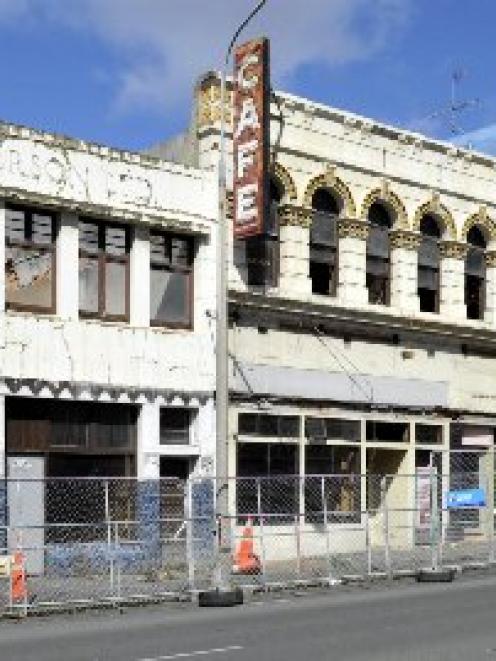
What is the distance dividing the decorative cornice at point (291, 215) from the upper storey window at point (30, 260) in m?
5.56

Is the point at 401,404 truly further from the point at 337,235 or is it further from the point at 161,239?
the point at 161,239

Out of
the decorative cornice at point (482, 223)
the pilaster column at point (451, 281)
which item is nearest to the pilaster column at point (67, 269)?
the pilaster column at point (451, 281)

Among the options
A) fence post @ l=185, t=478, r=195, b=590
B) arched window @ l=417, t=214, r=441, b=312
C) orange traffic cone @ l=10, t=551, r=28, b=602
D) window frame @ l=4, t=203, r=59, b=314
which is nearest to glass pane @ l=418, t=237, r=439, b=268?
arched window @ l=417, t=214, r=441, b=312

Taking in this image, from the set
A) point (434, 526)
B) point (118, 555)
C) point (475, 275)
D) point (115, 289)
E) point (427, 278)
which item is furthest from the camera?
point (475, 275)

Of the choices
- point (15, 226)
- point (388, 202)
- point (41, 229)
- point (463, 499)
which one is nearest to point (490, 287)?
point (388, 202)

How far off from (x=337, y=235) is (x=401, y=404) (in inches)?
167

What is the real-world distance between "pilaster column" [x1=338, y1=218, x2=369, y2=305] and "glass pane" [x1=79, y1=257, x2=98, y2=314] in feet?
20.5

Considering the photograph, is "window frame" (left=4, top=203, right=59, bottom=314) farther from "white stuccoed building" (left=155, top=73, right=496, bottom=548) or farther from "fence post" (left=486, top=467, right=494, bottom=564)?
"fence post" (left=486, top=467, right=494, bottom=564)

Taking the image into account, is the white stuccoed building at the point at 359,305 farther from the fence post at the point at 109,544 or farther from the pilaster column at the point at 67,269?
the fence post at the point at 109,544

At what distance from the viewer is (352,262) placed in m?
27.4

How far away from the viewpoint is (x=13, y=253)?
2208 cm

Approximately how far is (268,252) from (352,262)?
8.38 ft

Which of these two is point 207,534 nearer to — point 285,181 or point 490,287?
point 285,181

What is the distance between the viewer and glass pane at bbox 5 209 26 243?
2198 centimetres
